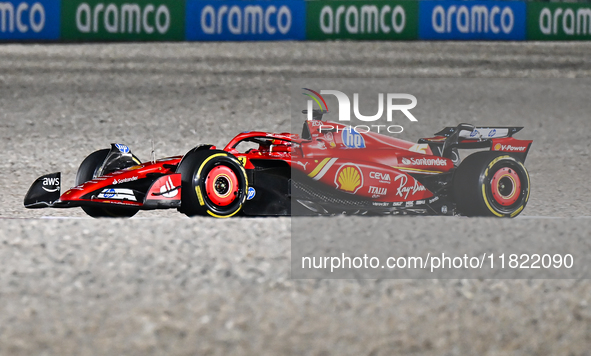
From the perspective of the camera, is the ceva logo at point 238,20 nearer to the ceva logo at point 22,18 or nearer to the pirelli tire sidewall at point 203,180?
the ceva logo at point 22,18

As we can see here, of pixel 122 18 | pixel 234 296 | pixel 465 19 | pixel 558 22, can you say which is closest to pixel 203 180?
pixel 234 296

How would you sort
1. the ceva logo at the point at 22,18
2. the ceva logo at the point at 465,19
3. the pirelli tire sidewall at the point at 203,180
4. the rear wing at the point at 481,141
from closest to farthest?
the pirelli tire sidewall at the point at 203,180
the rear wing at the point at 481,141
the ceva logo at the point at 22,18
the ceva logo at the point at 465,19

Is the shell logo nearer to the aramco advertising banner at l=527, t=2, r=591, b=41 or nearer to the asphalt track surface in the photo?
the asphalt track surface

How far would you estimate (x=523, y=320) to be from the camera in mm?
3943

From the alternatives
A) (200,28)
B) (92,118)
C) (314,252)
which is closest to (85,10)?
(200,28)

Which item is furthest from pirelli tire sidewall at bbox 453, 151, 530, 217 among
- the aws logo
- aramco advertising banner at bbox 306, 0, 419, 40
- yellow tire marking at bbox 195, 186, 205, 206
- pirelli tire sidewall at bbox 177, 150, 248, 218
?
aramco advertising banner at bbox 306, 0, 419, 40

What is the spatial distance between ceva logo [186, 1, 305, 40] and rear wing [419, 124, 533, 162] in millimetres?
13299

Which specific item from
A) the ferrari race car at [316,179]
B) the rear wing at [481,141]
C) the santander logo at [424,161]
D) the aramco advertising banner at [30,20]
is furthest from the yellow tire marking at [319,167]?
the aramco advertising banner at [30,20]

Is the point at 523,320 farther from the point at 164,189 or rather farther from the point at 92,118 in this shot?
the point at 92,118

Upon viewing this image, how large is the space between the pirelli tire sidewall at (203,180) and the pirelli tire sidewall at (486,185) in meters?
1.81

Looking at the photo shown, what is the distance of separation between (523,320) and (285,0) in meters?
16.3

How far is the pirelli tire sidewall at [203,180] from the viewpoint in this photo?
570 cm

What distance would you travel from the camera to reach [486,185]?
241 inches

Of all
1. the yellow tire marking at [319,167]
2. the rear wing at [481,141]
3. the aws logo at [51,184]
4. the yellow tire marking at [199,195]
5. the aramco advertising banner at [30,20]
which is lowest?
the yellow tire marking at [199,195]
